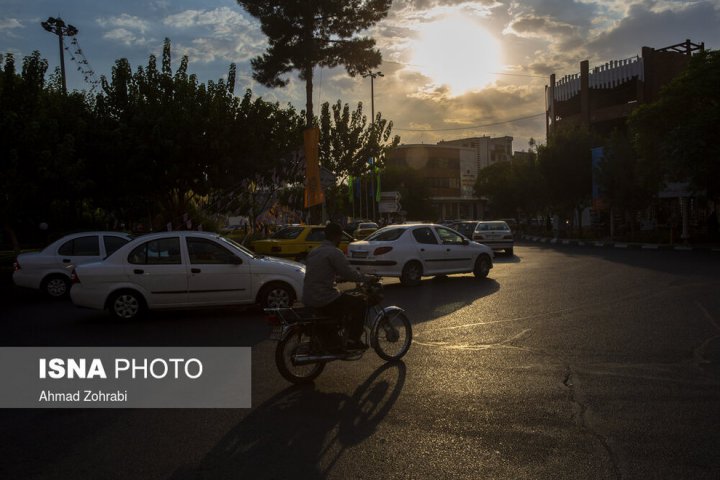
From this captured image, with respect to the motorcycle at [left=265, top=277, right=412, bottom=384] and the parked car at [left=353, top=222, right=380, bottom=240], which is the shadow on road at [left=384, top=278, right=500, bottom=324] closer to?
the motorcycle at [left=265, top=277, right=412, bottom=384]

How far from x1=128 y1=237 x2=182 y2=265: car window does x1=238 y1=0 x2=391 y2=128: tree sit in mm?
18101

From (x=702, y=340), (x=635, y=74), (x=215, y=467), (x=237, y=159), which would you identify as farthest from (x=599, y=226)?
(x=215, y=467)

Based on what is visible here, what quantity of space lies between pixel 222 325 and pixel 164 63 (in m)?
21.7

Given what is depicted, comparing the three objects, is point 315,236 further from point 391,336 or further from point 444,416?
point 444,416

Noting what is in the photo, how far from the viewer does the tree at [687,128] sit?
26703 millimetres

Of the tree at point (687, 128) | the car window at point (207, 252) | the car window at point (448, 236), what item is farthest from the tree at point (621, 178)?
the car window at point (207, 252)

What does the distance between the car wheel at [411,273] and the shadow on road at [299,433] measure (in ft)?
30.4

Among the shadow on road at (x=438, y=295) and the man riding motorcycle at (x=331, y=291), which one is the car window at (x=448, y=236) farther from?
the man riding motorcycle at (x=331, y=291)

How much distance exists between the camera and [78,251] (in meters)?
15.4

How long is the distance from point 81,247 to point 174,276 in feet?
18.1

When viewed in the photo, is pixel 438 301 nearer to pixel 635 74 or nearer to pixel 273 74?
pixel 273 74

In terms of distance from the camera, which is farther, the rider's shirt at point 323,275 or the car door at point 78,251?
the car door at point 78,251

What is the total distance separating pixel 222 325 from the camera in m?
10.6

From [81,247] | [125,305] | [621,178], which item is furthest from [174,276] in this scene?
[621,178]
